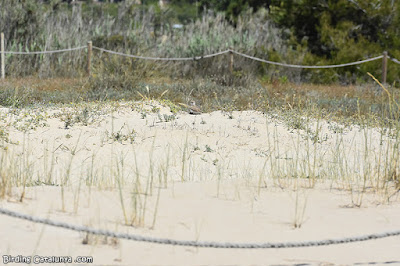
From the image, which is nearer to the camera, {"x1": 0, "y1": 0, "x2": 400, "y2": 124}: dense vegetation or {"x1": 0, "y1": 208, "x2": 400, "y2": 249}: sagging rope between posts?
{"x1": 0, "y1": 208, "x2": 400, "y2": 249}: sagging rope between posts

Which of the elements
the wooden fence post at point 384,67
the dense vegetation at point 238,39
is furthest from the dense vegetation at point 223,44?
the wooden fence post at point 384,67

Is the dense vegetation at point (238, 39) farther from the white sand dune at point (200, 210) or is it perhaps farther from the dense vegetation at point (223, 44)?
the white sand dune at point (200, 210)

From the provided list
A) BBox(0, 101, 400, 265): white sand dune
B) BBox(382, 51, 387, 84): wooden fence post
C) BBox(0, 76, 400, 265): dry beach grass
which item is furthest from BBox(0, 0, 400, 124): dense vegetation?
BBox(0, 101, 400, 265): white sand dune

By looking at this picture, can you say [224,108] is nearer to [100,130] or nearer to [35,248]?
[100,130]

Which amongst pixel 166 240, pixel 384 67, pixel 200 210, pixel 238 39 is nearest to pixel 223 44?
pixel 238 39

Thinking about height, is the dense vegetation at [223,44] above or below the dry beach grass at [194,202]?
below

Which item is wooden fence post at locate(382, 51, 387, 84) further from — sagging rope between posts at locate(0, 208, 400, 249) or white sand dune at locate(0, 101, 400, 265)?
sagging rope between posts at locate(0, 208, 400, 249)

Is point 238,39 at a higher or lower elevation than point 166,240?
lower

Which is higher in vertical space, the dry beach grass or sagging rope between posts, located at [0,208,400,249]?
sagging rope between posts, located at [0,208,400,249]

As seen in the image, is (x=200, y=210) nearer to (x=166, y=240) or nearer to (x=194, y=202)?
(x=194, y=202)

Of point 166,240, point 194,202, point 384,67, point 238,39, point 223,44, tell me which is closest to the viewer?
point 166,240

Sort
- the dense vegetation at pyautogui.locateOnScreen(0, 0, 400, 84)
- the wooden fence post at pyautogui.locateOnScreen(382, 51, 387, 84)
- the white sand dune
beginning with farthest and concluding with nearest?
1. the dense vegetation at pyautogui.locateOnScreen(0, 0, 400, 84)
2. the wooden fence post at pyautogui.locateOnScreen(382, 51, 387, 84)
3. the white sand dune

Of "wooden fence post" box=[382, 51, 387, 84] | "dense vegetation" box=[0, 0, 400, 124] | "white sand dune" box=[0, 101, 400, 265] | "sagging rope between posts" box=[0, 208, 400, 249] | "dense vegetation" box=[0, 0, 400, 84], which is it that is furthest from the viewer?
"dense vegetation" box=[0, 0, 400, 84]

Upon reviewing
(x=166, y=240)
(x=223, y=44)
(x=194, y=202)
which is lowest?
(x=223, y=44)
